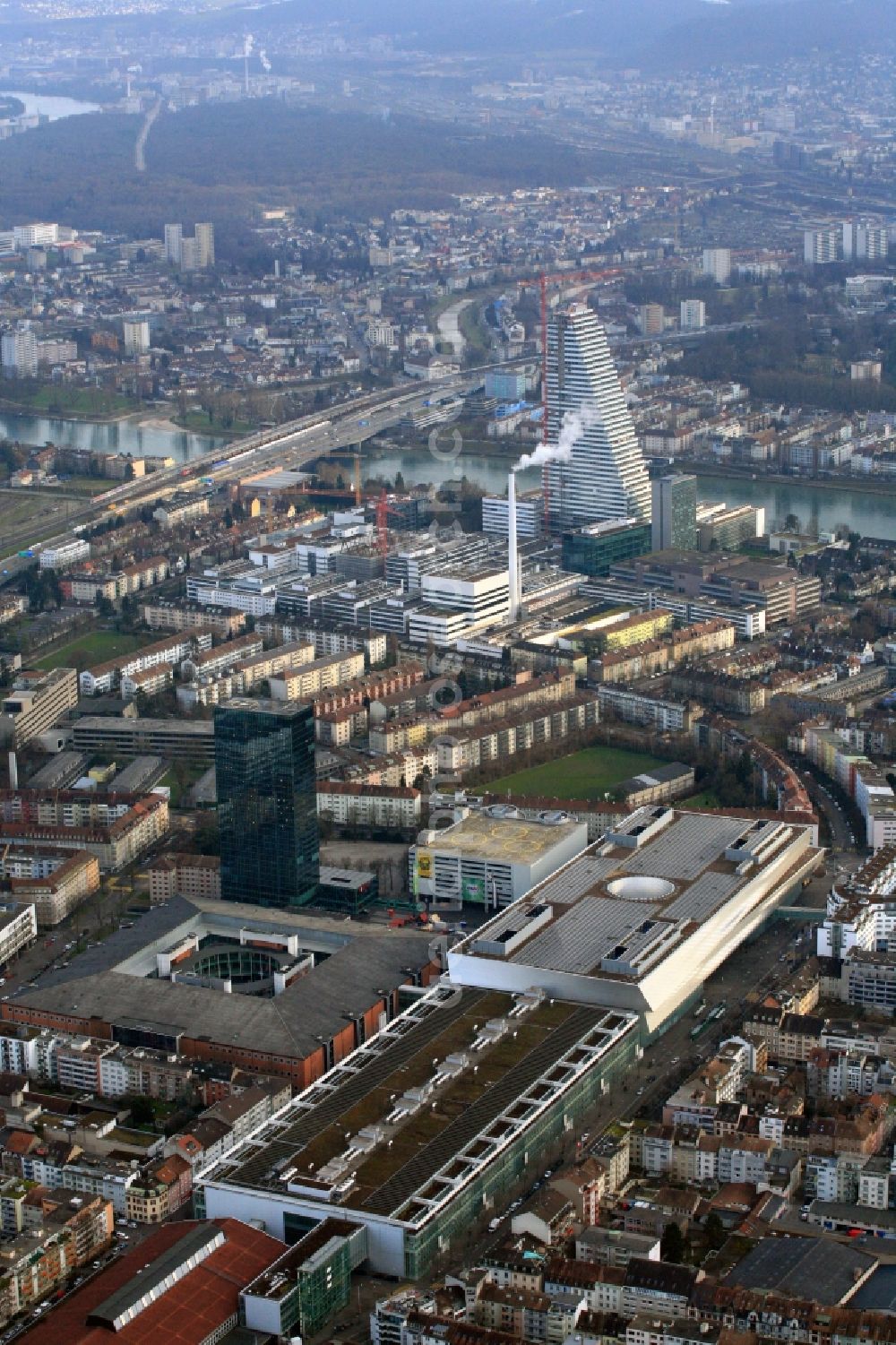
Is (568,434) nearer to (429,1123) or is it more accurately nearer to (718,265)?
(429,1123)

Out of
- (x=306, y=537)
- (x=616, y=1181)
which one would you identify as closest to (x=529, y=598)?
(x=306, y=537)

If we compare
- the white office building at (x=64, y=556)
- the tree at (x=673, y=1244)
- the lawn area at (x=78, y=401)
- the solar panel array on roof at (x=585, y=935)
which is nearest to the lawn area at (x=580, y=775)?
the solar panel array on roof at (x=585, y=935)

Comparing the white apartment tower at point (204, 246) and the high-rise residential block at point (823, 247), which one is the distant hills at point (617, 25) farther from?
the white apartment tower at point (204, 246)

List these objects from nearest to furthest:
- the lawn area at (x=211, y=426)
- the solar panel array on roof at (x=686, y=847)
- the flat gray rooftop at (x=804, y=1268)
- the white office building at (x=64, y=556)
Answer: the flat gray rooftop at (x=804, y=1268) → the solar panel array on roof at (x=686, y=847) → the white office building at (x=64, y=556) → the lawn area at (x=211, y=426)

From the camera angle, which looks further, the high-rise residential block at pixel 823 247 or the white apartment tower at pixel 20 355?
the high-rise residential block at pixel 823 247

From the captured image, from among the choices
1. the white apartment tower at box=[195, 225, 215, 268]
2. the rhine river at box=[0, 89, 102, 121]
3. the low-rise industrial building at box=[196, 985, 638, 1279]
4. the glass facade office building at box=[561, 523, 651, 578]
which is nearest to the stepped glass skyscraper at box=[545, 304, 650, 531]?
the glass facade office building at box=[561, 523, 651, 578]

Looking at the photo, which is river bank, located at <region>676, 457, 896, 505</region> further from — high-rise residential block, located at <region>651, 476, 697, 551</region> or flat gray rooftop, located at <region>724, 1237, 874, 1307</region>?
flat gray rooftop, located at <region>724, 1237, 874, 1307</region>
